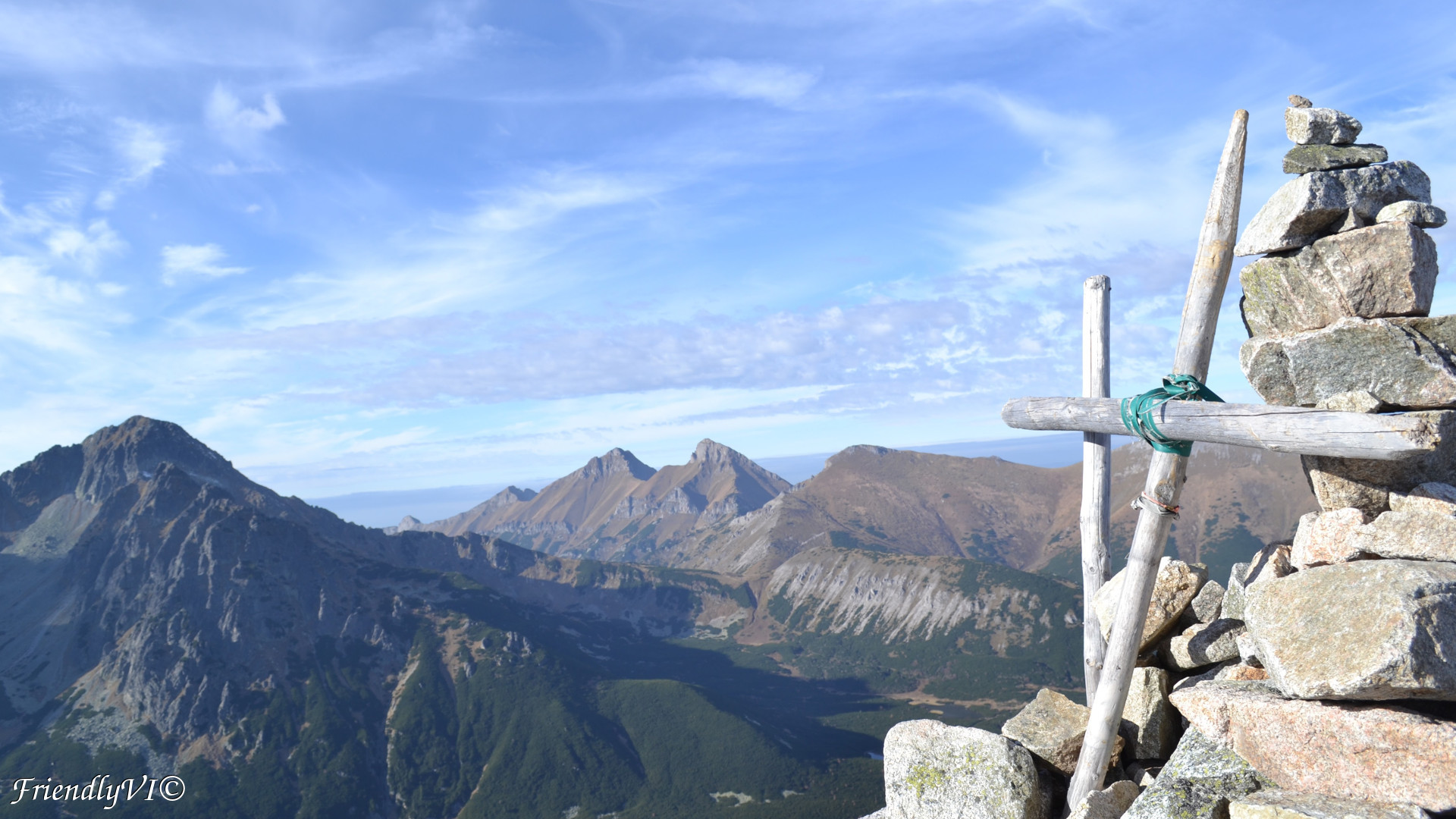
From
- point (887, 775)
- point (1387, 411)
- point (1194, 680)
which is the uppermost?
point (1387, 411)

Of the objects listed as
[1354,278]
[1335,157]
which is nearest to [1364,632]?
[1354,278]

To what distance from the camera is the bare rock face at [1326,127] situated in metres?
13.4

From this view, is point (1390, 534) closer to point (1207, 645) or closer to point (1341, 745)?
point (1341, 745)

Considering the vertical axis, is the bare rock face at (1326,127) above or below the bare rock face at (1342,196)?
above

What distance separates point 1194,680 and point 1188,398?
5.53 m

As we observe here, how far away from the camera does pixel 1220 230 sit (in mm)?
13102

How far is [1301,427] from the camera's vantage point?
36.7ft

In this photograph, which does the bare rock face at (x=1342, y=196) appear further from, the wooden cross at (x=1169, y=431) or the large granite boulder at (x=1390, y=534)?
the large granite boulder at (x=1390, y=534)

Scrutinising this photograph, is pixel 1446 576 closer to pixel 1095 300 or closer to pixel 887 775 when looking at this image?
pixel 1095 300

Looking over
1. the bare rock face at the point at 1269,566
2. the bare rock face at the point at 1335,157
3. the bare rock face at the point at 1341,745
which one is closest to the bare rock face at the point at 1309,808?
the bare rock face at the point at 1341,745

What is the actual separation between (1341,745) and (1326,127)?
10.2m

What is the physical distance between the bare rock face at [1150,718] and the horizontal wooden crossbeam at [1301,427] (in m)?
5.21

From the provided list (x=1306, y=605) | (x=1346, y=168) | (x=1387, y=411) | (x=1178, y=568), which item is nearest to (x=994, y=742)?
(x=1178, y=568)

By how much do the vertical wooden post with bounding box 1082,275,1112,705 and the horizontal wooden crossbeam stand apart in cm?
118
